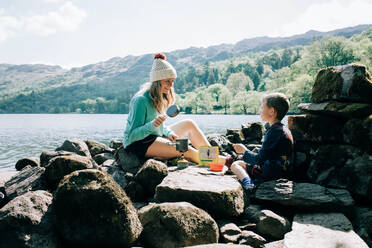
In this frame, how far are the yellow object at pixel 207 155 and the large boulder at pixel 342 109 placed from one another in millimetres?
2166

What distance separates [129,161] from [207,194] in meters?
2.77

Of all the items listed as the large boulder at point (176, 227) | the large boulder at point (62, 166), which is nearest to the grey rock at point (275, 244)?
the large boulder at point (176, 227)

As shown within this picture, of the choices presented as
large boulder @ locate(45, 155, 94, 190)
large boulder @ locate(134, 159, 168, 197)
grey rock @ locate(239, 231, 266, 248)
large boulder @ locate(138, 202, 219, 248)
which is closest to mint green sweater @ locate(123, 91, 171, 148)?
large boulder @ locate(134, 159, 168, 197)

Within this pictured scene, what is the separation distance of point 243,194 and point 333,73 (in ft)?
9.62

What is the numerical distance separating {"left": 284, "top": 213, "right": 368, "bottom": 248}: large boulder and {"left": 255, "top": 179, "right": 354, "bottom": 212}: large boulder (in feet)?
0.49

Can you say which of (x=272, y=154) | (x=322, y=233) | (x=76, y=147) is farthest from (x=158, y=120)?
(x=76, y=147)

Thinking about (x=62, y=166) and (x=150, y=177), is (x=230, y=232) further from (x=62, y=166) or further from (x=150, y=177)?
(x=62, y=166)

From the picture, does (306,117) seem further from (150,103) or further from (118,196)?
(118,196)

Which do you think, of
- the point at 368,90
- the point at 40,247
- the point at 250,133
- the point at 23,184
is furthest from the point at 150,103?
the point at 250,133

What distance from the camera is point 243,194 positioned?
4.59 m

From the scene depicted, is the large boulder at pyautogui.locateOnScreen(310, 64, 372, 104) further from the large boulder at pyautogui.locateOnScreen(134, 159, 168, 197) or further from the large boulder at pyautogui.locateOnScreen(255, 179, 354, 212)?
the large boulder at pyautogui.locateOnScreen(134, 159, 168, 197)

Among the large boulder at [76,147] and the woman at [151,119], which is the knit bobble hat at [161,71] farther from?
the large boulder at [76,147]

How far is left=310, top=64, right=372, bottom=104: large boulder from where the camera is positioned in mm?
4875

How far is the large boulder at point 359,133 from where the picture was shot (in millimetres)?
4504
